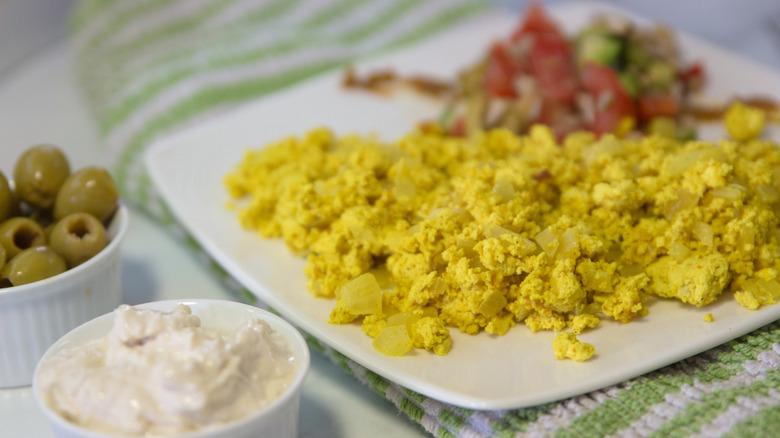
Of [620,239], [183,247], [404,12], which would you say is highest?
[404,12]

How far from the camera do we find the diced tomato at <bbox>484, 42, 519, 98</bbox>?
65.9 inches

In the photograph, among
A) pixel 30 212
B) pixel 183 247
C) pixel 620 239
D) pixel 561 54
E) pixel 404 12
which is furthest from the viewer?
pixel 404 12

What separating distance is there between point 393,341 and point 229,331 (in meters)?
0.21

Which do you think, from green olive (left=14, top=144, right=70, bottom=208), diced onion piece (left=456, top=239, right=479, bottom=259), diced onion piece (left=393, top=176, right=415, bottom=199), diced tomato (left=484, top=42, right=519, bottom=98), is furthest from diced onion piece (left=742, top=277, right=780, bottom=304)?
green olive (left=14, top=144, right=70, bottom=208)

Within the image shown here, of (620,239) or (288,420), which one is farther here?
(620,239)

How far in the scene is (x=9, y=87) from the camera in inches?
90.4

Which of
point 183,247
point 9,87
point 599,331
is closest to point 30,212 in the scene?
point 183,247

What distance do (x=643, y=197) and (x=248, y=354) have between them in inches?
24.7

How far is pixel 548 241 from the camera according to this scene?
1.08m

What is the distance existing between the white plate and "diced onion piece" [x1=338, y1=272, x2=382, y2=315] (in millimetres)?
32

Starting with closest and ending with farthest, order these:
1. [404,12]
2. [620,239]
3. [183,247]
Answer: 1. [620,239]
2. [183,247]
3. [404,12]

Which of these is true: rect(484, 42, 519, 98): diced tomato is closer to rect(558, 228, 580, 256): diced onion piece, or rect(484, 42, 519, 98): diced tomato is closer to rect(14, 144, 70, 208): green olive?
rect(558, 228, 580, 256): diced onion piece

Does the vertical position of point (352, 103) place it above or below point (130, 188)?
above

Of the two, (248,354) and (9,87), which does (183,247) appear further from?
(9,87)
